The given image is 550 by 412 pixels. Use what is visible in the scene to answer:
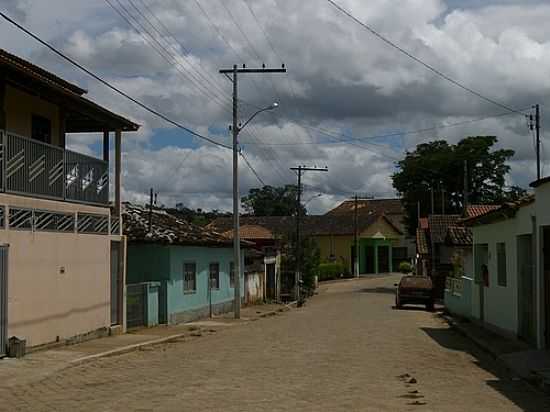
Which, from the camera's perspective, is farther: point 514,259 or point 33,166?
point 514,259

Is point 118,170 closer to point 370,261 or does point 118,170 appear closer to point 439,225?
point 439,225

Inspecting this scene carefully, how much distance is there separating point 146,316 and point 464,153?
5064cm

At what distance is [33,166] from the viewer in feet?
62.5

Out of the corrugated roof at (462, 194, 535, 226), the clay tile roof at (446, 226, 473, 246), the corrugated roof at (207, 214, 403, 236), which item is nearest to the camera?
the corrugated roof at (462, 194, 535, 226)

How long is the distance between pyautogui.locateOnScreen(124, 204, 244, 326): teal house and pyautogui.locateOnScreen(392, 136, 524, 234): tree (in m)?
40.1

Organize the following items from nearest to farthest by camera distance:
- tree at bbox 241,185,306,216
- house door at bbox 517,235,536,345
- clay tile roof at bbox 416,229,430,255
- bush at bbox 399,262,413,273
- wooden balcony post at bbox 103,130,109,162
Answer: house door at bbox 517,235,536,345, wooden balcony post at bbox 103,130,109,162, clay tile roof at bbox 416,229,430,255, bush at bbox 399,262,413,273, tree at bbox 241,185,306,216

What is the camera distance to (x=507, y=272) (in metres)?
Answer: 23.0

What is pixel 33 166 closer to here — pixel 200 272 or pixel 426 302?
pixel 200 272

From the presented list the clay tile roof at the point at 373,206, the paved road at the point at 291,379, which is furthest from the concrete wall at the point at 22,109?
the clay tile roof at the point at 373,206

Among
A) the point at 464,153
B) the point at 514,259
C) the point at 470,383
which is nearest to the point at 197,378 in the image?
the point at 470,383

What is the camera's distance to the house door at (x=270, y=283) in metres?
52.2

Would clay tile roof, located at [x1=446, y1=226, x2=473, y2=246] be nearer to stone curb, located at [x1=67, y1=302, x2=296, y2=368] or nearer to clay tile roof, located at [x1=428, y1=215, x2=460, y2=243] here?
clay tile roof, located at [x1=428, y1=215, x2=460, y2=243]

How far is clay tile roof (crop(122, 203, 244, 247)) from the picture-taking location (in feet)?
96.8

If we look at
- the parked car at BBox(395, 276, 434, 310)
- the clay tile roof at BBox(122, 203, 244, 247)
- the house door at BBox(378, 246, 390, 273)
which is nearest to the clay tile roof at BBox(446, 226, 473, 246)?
the parked car at BBox(395, 276, 434, 310)
